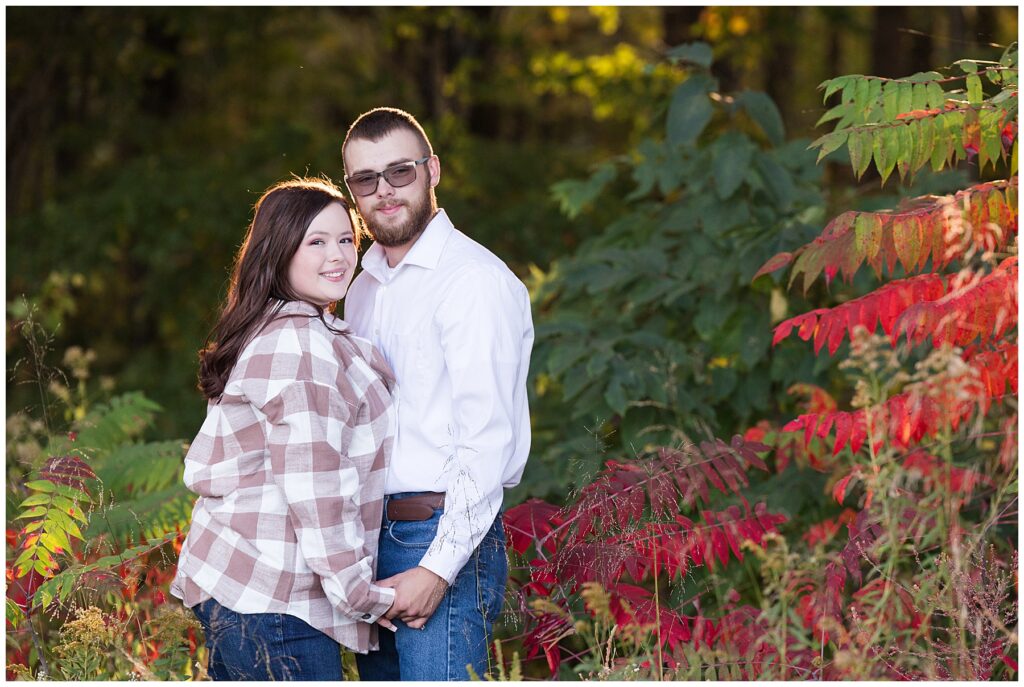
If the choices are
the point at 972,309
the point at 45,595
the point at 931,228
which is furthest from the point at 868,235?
the point at 45,595

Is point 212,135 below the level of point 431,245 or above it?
above

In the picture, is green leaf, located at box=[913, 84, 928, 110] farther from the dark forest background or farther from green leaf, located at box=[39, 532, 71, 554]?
the dark forest background

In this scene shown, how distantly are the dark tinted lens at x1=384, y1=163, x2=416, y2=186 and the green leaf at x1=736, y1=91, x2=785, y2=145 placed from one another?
9.55 ft

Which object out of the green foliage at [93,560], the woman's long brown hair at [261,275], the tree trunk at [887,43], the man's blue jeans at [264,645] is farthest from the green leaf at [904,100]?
the tree trunk at [887,43]

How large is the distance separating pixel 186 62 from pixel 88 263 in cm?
353

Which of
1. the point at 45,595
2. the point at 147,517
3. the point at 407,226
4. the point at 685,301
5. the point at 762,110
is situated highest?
the point at 762,110

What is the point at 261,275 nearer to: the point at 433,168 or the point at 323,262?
the point at 323,262

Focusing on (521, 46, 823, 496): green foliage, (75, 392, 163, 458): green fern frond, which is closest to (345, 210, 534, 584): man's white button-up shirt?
(521, 46, 823, 496): green foliage

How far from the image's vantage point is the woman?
9.44 feet

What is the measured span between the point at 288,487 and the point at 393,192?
101cm

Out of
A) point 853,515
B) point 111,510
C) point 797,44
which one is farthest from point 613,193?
point 111,510

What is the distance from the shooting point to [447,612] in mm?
3094

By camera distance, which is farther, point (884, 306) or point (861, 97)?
point (884, 306)

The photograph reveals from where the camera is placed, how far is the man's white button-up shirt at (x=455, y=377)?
3.04m
